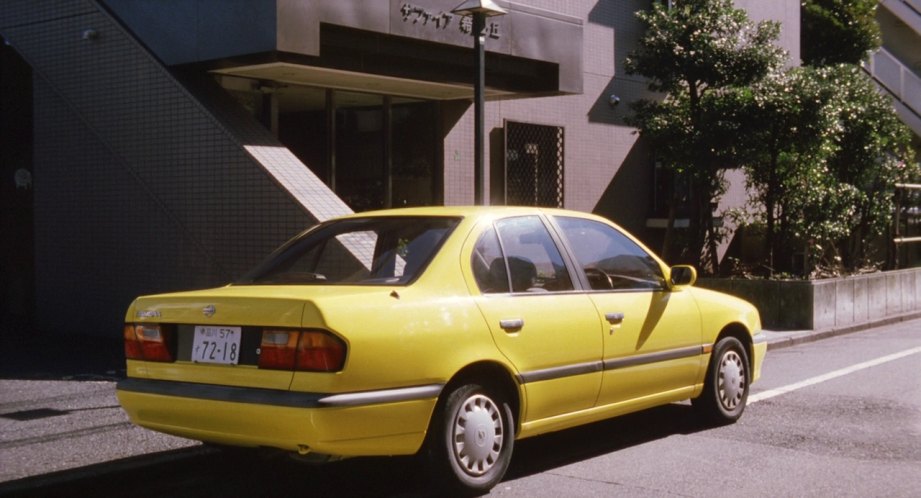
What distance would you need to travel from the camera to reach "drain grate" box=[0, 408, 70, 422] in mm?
7508

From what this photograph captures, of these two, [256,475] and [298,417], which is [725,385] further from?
[298,417]

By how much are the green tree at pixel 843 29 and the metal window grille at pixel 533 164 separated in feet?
38.8

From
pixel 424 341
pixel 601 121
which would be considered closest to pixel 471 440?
pixel 424 341

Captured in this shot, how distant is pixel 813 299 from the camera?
13945mm

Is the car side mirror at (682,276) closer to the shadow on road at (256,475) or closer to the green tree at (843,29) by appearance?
the shadow on road at (256,475)

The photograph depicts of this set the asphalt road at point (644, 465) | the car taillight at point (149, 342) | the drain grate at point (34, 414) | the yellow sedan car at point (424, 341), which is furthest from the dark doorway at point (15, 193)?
the car taillight at point (149, 342)

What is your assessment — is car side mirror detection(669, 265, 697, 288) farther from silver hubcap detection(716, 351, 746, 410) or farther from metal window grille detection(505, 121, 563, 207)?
metal window grille detection(505, 121, 563, 207)

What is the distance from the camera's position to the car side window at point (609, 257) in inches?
259

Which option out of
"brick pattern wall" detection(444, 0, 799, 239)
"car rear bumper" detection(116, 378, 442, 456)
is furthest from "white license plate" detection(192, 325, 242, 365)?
"brick pattern wall" detection(444, 0, 799, 239)

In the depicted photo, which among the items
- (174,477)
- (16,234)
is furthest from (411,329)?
(16,234)

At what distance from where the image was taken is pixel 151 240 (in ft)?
38.8

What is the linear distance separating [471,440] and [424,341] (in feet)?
2.09

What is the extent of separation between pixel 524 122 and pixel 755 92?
11.1 ft

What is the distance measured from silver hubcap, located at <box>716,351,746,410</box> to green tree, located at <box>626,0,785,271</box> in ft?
24.0
